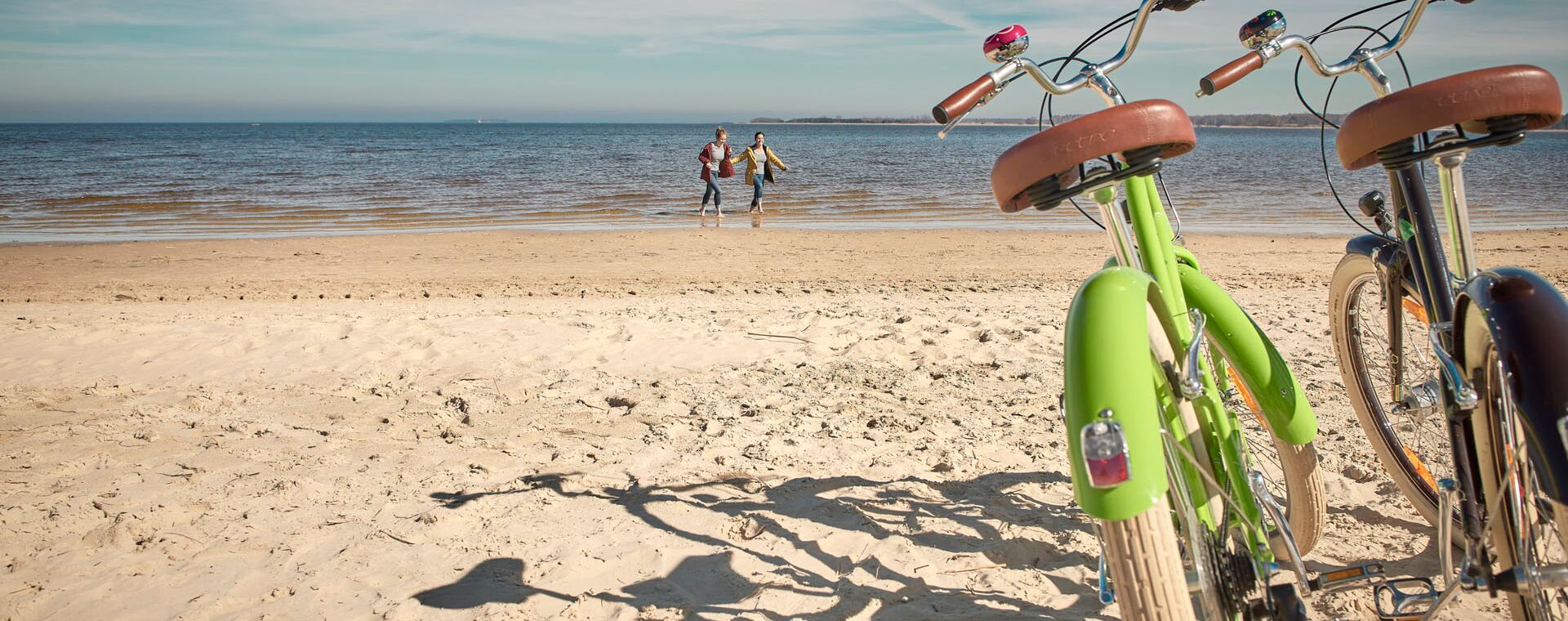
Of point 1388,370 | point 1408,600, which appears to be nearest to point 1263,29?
point 1388,370

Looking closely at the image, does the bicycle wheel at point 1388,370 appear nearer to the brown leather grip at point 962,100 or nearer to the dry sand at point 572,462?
the dry sand at point 572,462

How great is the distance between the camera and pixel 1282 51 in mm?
2459

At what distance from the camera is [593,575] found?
2848 millimetres

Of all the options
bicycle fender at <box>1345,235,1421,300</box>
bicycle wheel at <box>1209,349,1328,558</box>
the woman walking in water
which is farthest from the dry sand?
the woman walking in water

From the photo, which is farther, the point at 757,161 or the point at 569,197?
the point at 569,197

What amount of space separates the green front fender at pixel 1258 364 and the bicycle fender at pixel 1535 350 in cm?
45

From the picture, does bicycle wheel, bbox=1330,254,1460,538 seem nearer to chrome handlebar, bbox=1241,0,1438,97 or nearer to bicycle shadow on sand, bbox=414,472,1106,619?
chrome handlebar, bbox=1241,0,1438,97

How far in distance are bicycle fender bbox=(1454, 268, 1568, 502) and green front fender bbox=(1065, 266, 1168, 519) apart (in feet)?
2.35

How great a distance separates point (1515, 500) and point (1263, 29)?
1.33 m

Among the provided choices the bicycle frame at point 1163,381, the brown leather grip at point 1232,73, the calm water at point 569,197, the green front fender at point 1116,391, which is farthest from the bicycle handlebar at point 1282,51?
the calm water at point 569,197

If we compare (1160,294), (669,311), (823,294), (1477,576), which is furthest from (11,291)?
(1477,576)

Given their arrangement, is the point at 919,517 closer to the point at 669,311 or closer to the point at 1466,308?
the point at 1466,308

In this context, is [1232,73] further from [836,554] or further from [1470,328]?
[836,554]

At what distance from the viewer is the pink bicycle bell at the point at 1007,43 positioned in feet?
7.52
